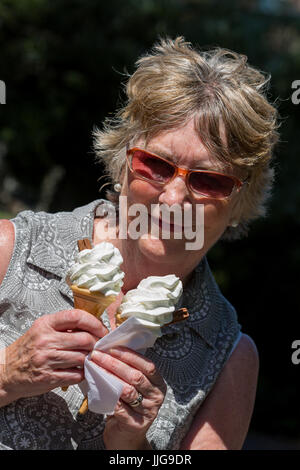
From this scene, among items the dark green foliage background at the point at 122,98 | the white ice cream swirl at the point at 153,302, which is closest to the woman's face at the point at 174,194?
the white ice cream swirl at the point at 153,302

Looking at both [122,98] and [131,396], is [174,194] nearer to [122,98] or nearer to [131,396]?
[131,396]

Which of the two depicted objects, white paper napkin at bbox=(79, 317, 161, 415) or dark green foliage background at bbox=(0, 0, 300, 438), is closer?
white paper napkin at bbox=(79, 317, 161, 415)

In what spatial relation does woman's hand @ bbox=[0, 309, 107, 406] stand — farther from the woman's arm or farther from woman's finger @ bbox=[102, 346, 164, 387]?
the woman's arm

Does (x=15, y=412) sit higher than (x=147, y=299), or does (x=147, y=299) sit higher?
(x=147, y=299)

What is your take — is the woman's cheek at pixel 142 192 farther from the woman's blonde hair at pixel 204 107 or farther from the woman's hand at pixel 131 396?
the woman's hand at pixel 131 396

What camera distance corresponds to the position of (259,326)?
707cm

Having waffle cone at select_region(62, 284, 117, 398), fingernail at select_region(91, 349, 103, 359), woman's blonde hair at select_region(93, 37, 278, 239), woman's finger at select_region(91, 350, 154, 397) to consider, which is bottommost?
woman's finger at select_region(91, 350, 154, 397)

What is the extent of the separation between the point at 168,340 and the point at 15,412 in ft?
2.12

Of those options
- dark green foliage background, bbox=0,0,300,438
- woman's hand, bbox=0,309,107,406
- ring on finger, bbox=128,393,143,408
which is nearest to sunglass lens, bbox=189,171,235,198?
woman's hand, bbox=0,309,107,406

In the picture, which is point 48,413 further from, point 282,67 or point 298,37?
point 298,37

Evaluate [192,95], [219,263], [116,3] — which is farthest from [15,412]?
[116,3]

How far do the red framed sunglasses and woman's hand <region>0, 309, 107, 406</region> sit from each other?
0.63 meters

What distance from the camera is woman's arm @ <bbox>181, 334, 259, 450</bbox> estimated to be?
8.02 ft

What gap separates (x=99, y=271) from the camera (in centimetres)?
198
